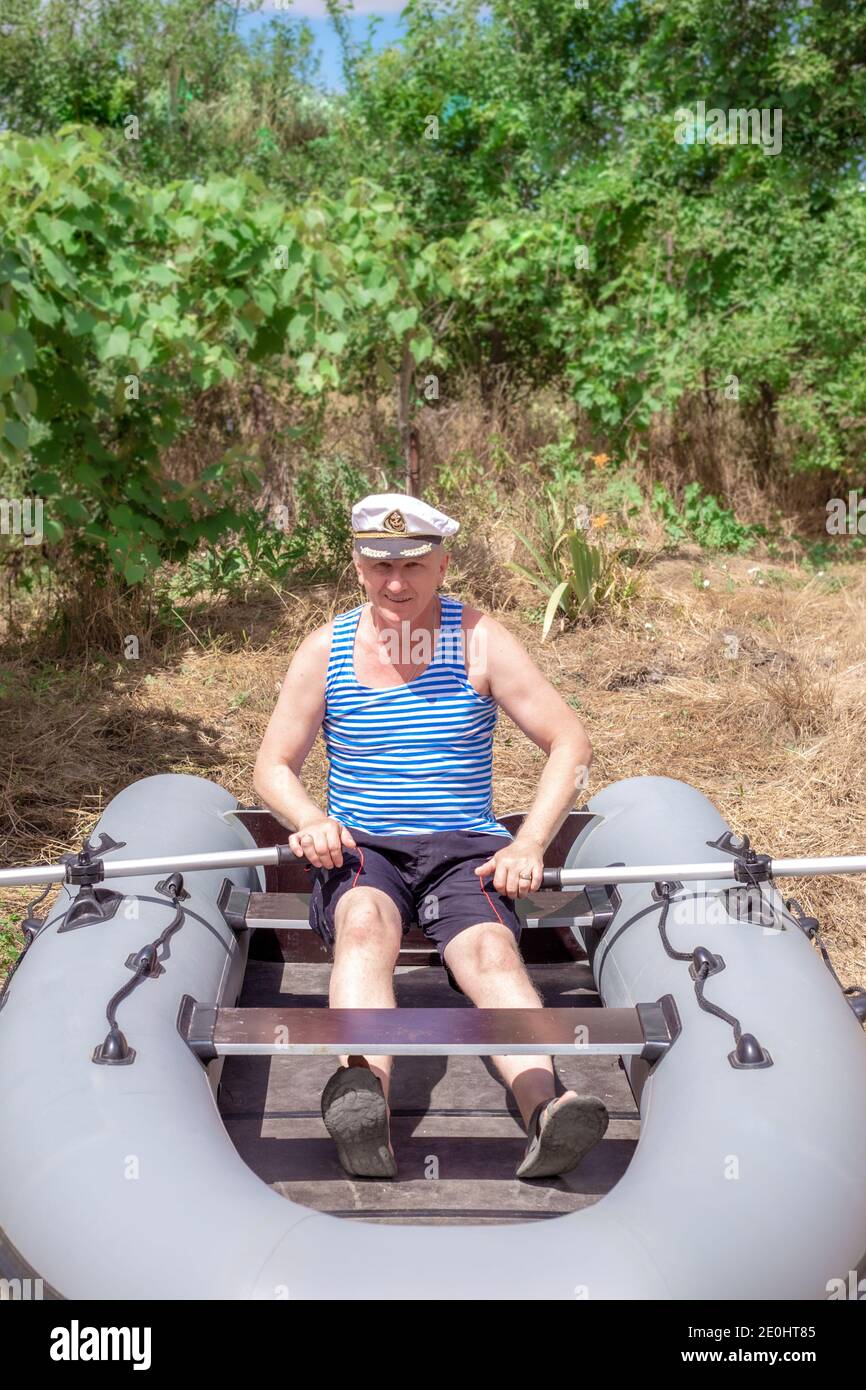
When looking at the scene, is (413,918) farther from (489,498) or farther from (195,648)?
(489,498)

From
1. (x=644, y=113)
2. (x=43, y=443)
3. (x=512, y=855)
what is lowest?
(x=512, y=855)

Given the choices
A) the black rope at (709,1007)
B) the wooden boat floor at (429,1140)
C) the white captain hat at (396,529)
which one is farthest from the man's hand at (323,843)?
the black rope at (709,1007)

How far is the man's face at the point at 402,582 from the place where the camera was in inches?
112

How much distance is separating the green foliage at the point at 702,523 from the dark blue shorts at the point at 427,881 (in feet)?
17.4

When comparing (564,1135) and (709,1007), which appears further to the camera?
(709,1007)

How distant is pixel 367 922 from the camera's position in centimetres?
268

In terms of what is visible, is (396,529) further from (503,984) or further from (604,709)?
(604,709)

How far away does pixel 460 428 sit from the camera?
7.97 metres

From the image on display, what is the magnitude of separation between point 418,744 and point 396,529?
0.51 meters

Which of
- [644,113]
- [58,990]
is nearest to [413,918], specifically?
[58,990]

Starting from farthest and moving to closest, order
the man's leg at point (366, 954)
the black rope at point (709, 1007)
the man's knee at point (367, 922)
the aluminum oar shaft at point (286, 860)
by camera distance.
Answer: the aluminum oar shaft at point (286, 860) < the man's knee at point (367, 922) < the man's leg at point (366, 954) < the black rope at point (709, 1007)

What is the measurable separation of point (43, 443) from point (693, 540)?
4108 mm

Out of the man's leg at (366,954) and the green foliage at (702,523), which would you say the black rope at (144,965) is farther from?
the green foliage at (702,523)

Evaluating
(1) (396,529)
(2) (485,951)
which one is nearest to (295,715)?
(1) (396,529)
